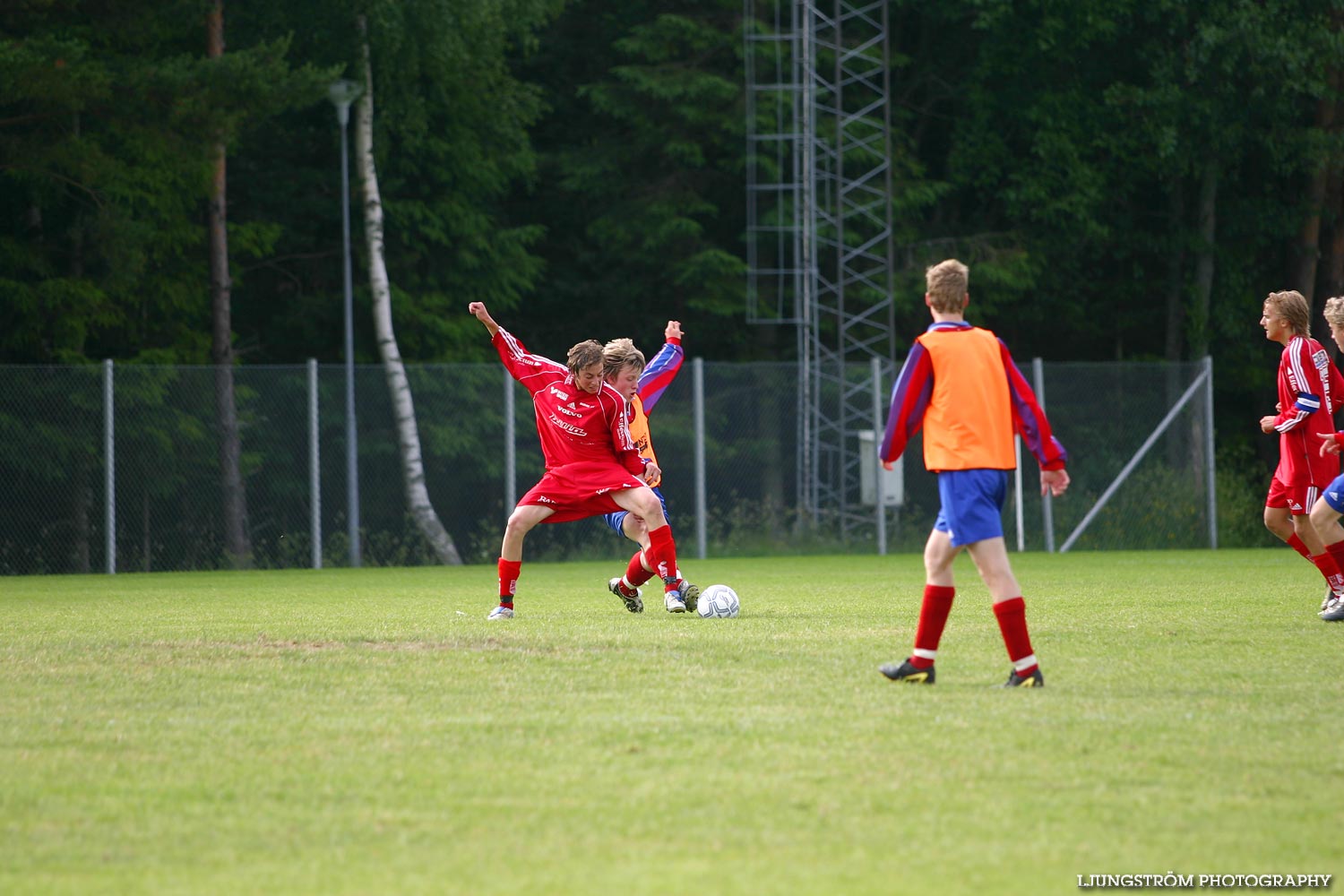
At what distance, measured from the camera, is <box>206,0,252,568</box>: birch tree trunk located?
68.3 ft

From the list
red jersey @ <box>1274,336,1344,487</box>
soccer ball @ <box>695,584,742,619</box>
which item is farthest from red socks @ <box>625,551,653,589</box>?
red jersey @ <box>1274,336,1344,487</box>

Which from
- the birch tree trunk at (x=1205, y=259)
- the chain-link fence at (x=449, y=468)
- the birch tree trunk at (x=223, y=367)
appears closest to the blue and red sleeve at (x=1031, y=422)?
the chain-link fence at (x=449, y=468)

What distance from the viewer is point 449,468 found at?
71.7 ft

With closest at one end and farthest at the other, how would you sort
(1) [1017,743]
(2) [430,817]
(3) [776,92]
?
(2) [430,817]
(1) [1017,743]
(3) [776,92]

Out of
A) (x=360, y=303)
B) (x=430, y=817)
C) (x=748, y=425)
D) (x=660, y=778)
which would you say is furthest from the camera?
(x=360, y=303)

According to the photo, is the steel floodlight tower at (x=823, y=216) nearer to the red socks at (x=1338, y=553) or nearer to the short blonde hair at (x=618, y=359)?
the short blonde hair at (x=618, y=359)

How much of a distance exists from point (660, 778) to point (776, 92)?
24728 mm

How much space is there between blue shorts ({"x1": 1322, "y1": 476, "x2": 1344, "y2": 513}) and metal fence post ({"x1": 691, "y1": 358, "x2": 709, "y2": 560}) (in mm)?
12007

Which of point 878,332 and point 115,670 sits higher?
point 878,332

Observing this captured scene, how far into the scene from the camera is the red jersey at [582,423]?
10.6m

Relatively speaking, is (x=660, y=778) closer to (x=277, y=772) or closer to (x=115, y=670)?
(x=277, y=772)

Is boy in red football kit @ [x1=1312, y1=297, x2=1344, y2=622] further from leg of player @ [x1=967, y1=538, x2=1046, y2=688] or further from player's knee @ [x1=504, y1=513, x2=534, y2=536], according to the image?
player's knee @ [x1=504, y1=513, x2=534, y2=536]

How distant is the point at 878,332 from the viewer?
30250 mm

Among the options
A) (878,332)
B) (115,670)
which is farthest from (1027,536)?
(115,670)
